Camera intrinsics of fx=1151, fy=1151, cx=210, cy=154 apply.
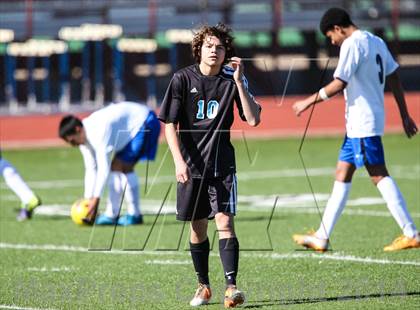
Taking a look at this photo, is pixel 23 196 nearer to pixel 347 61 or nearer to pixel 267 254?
pixel 267 254

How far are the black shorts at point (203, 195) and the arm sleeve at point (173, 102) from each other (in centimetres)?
46

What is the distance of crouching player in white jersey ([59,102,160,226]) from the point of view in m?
12.9

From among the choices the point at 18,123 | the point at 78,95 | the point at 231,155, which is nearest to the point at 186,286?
the point at 231,155

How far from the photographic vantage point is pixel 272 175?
62.7 feet

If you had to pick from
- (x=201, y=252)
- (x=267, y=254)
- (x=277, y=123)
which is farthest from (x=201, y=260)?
(x=277, y=123)

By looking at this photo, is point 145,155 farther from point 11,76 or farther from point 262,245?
point 11,76

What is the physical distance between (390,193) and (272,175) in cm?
875

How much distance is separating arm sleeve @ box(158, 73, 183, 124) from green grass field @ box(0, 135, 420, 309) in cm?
134

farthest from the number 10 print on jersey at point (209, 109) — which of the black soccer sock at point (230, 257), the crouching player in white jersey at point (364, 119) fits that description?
the crouching player in white jersey at point (364, 119)

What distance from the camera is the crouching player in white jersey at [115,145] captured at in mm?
12922

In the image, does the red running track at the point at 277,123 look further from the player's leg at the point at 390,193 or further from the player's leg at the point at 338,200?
the player's leg at the point at 390,193

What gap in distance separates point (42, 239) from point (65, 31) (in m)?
19.6

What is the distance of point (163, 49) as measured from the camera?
3139 cm

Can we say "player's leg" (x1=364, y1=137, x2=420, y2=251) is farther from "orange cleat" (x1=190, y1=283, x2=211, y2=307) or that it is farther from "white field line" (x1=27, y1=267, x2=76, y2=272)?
"white field line" (x1=27, y1=267, x2=76, y2=272)
